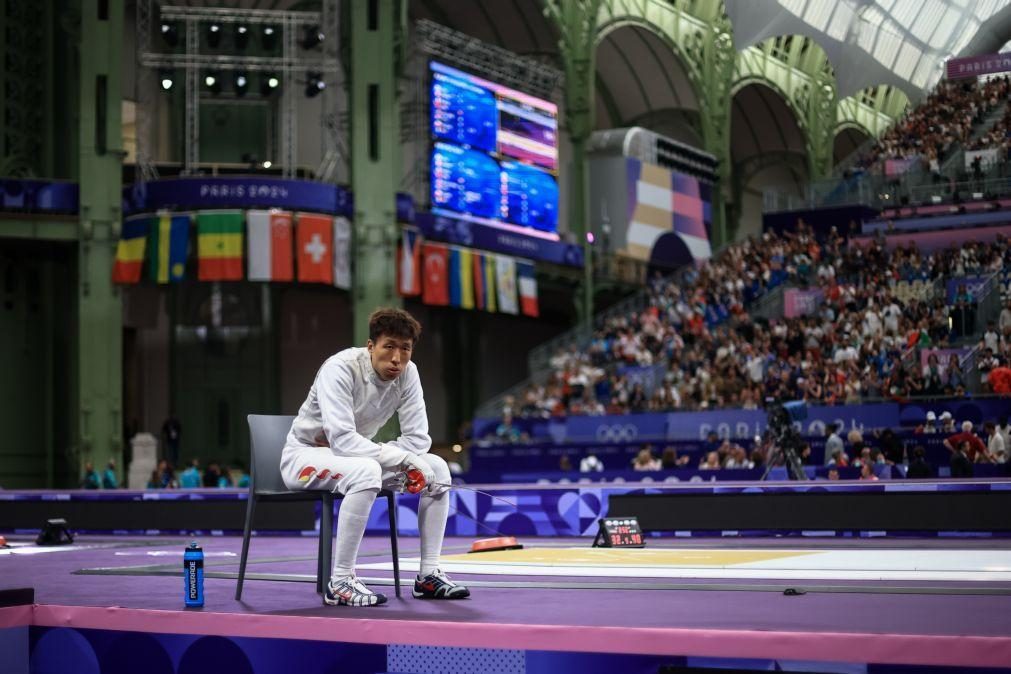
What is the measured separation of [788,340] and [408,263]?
31.7 feet

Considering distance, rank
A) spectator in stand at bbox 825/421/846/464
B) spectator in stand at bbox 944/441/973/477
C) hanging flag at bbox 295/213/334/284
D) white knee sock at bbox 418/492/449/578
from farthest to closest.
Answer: hanging flag at bbox 295/213/334/284 → spectator in stand at bbox 825/421/846/464 → spectator in stand at bbox 944/441/973/477 → white knee sock at bbox 418/492/449/578

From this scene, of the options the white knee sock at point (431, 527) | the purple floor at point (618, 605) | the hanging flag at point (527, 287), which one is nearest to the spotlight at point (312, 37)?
the hanging flag at point (527, 287)

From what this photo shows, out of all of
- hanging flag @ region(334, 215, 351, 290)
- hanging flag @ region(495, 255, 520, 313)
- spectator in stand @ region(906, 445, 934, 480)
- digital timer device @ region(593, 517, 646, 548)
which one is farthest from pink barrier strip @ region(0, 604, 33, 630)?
hanging flag @ region(495, 255, 520, 313)

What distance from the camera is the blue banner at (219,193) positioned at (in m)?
32.4

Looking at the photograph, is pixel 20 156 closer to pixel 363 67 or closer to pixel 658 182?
pixel 363 67

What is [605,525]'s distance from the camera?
12688mm

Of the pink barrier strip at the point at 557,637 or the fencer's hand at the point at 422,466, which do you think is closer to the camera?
the pink barrier strip at the point at 557,637

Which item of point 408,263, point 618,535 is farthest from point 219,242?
point 618,535

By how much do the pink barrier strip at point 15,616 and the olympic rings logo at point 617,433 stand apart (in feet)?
72.9

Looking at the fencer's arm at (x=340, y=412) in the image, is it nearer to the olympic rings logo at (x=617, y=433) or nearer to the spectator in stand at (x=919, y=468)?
the spectator in stand at (x=919, y=468)

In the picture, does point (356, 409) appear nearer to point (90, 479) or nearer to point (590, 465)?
point (590, 465)

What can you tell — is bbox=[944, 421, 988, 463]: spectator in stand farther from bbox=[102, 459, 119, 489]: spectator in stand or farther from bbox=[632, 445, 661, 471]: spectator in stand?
bbox=[102, 459, 119, 489]: spectator in stand

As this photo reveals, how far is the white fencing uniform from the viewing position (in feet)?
24.3

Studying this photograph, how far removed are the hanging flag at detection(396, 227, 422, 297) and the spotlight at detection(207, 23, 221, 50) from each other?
654cm
